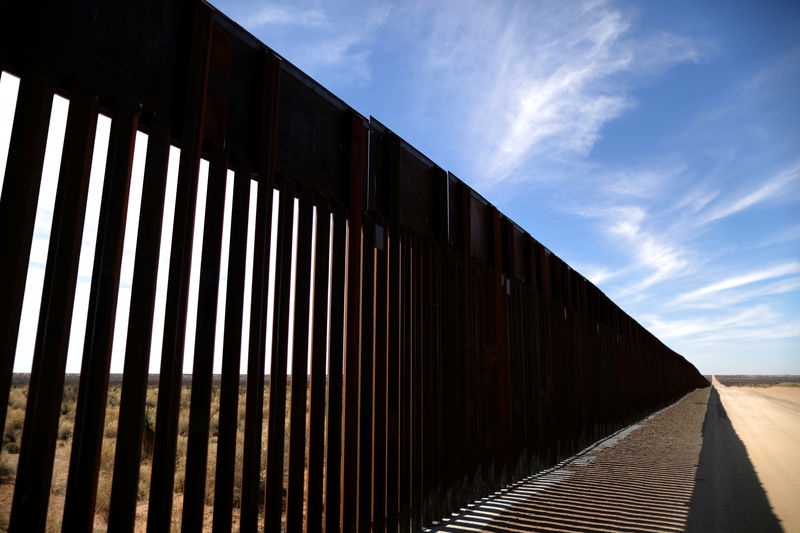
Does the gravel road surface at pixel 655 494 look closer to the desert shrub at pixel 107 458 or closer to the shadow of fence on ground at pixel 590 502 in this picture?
the shadow of fence on ground at pixel 590 502

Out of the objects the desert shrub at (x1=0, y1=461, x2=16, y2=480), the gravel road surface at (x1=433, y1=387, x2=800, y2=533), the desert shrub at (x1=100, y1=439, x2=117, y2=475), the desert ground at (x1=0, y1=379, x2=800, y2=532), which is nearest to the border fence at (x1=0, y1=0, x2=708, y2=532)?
the gravel road surface at (x1=433, y1=387, x2=800, y2=533)

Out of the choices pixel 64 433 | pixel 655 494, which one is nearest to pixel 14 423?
pixel 64 433

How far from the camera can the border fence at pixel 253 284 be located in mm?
2799

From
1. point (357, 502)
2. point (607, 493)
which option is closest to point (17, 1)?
point (357, 502)

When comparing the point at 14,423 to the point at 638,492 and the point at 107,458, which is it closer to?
the point at 107,458

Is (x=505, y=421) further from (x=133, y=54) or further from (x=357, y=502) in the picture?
(x=133, y=54)

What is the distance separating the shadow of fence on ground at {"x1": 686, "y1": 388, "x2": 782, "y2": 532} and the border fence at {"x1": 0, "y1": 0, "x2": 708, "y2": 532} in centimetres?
276

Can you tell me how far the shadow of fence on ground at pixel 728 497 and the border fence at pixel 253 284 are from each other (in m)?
2.76

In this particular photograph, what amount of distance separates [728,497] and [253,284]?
6.90m

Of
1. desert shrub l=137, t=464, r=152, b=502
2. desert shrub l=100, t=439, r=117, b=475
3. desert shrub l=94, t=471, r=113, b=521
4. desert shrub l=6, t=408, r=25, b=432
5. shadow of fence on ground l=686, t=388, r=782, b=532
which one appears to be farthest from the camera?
desert shrub l=6, t=408, r=25, b=432

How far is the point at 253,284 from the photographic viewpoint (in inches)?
153

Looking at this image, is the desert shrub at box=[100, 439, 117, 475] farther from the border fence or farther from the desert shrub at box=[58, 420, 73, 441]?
the border fence

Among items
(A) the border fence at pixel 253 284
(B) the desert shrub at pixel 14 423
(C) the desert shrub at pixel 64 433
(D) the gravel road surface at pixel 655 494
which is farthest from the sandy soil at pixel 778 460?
(B) the desert shrub at pixel 14 423

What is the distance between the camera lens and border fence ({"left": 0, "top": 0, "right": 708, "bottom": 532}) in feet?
9.18
